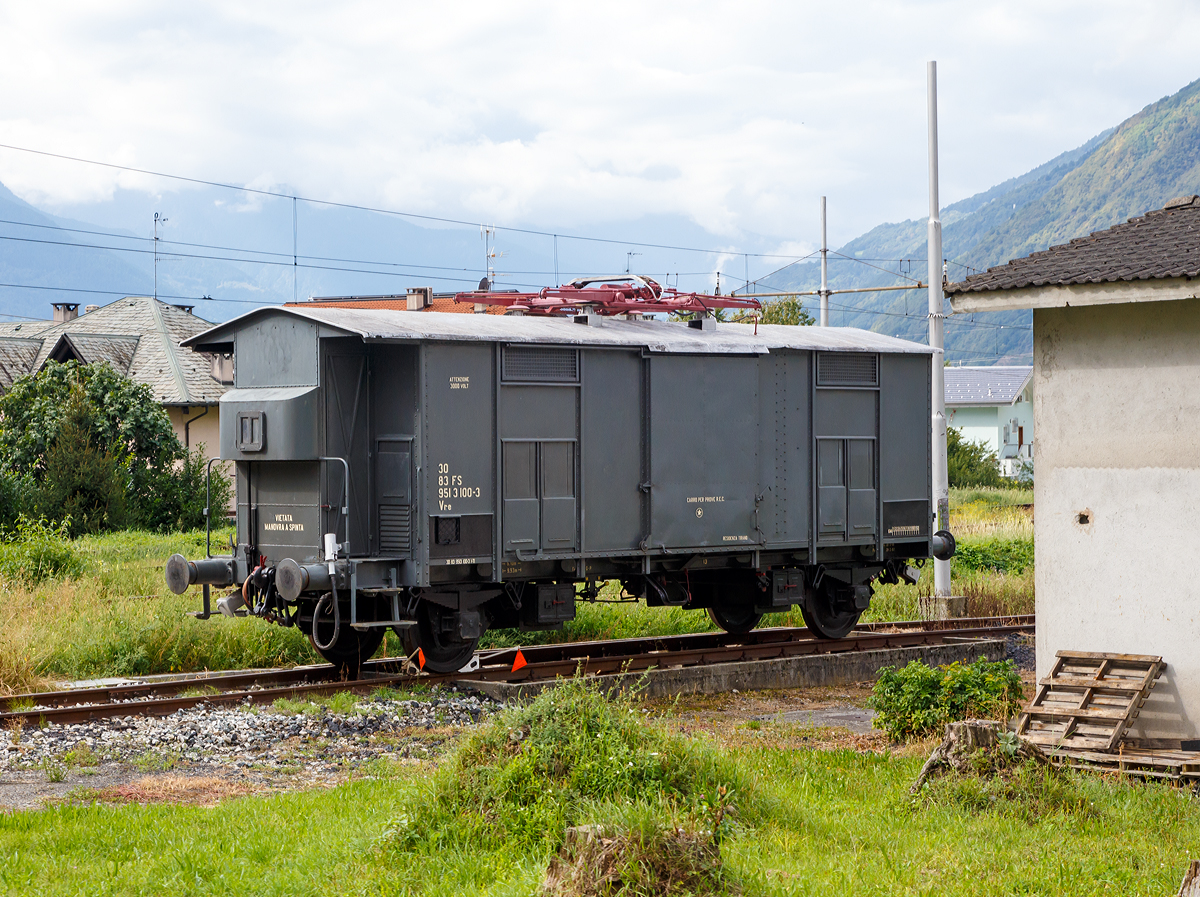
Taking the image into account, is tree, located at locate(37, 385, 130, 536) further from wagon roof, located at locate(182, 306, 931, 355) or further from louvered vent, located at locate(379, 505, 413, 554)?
louvered vent, located at locate(379, 505, 413, 554)

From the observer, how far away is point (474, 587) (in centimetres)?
1348

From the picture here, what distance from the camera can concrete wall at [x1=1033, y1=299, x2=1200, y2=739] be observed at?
1023cm

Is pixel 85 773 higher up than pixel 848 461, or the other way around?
pixel 848 461

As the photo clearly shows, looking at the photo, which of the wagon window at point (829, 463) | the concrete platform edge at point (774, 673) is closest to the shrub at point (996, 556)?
the concrete platform edge at point (774, 673)

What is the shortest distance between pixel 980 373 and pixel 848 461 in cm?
6828

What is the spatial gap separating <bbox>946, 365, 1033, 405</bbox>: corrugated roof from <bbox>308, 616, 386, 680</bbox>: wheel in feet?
211

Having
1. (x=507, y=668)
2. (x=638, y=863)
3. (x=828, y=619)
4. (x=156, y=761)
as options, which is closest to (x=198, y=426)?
(x=828, y=619)

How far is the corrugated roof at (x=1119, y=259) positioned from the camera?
1005cm

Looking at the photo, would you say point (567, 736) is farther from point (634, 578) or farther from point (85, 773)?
point (634, 578)

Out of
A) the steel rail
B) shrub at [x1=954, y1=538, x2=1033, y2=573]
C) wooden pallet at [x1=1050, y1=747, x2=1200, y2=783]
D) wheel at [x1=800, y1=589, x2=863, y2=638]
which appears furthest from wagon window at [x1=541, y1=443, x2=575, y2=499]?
shrub at [x1=954, y1=538, x2=1033, y2=573]

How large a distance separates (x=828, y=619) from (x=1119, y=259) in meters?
7.56

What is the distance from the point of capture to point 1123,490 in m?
10.6

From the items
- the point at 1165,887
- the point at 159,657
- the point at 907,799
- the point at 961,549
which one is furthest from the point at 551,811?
the point at 961,549

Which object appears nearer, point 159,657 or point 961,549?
point 159,657
